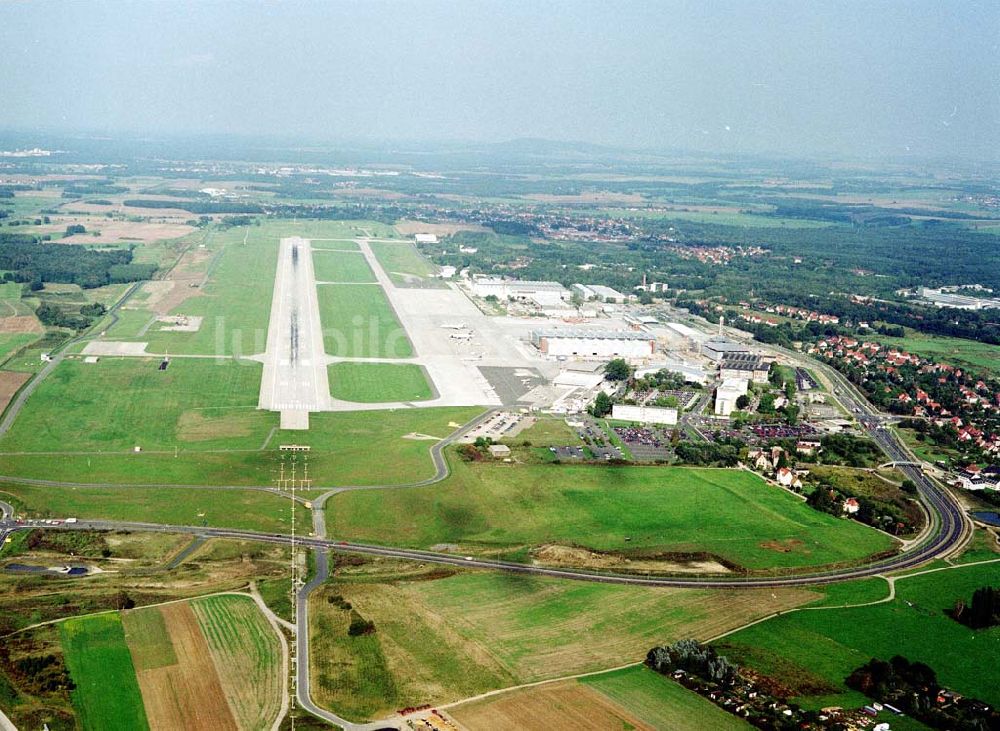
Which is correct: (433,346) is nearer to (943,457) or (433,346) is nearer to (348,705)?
(943,457)

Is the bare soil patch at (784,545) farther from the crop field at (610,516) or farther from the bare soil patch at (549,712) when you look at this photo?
the bare soil patch at (549,712)

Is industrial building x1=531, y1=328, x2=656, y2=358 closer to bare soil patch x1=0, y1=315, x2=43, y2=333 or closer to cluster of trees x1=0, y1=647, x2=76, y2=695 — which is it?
bare soil patch x1=0, y1=315, x2=43, y2=333

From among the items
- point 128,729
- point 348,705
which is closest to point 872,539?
point 348,705

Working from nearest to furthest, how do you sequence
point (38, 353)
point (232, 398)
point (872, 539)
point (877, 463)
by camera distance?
point (872, 539) < point (877, 463) < point (232, 398) < point (38, 353)

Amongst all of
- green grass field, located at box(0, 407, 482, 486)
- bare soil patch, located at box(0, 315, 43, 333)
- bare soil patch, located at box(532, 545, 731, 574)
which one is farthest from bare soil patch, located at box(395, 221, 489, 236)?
bare soil patch, located at box(532, 545, 731, 574)

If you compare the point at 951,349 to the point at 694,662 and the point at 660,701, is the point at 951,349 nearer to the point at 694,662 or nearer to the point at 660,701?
the point at 694,662

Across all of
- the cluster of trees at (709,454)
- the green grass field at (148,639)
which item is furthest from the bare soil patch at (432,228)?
the green grass field at (148,639)

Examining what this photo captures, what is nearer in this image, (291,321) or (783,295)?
(291,321)
